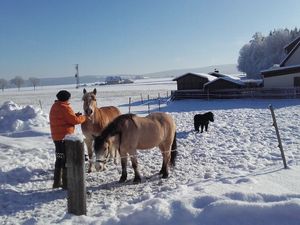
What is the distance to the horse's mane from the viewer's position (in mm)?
6612

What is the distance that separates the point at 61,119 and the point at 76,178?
1961 mm

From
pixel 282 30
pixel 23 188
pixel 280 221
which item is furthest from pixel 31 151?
pixel 282 30

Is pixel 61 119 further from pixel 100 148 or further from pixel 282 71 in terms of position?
pixel 282 71

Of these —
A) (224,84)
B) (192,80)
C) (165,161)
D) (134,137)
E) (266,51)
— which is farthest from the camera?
(266,51)

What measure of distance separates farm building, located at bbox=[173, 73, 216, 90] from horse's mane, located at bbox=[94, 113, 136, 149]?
33.4 m

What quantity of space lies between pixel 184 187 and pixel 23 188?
3.07 m

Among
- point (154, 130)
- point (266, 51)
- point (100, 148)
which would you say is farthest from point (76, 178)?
point (266, 51)

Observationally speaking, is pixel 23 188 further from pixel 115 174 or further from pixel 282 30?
pixel 282 30

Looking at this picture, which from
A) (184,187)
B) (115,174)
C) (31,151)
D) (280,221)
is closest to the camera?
(280,221)

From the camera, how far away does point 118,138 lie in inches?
279

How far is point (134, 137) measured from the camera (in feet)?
23.6

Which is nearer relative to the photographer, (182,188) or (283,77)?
(182,188)

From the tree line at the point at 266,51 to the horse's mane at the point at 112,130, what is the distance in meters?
77.0

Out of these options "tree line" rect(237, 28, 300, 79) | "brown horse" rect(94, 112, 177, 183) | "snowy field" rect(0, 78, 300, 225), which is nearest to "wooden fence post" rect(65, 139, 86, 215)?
"snowy field" rect(0, 78, 300, 225)
